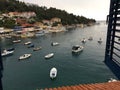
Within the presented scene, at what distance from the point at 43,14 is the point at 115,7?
171534 millimetres

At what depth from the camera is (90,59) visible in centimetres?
5034

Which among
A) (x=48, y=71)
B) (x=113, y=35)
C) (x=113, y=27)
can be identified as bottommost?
(x=48, y=71)

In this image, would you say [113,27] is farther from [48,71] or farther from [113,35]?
[48,71]

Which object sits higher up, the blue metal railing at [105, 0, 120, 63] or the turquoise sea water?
the blue metal railing at [105, 0, 120, 63]

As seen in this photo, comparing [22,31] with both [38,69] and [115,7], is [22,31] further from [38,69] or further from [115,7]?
[115,7]

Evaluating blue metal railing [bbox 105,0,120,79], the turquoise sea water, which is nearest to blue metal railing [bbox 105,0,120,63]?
blue metal railing [bbox 105,0,120,79]

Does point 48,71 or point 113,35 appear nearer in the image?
point 113,35

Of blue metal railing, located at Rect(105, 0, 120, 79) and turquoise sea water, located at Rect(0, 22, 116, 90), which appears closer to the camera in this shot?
blue metal railing, located at Rect(105, 0, 120, 79)

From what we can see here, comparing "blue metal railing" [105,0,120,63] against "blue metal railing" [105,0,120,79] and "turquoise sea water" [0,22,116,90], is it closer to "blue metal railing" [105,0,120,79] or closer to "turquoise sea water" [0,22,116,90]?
"blue metal railing" [105,0,120,79]

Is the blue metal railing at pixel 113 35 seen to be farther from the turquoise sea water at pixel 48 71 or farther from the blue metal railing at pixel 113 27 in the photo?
the turquoise sea water at pixel 48 71

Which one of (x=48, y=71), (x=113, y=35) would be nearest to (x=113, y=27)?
(x=113, y=35)

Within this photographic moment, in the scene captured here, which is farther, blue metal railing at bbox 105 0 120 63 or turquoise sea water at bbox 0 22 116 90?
turquoise sea water at bbox 0 22 116 90

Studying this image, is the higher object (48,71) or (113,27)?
(113,27)

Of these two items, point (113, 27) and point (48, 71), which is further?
point (48, 71)
